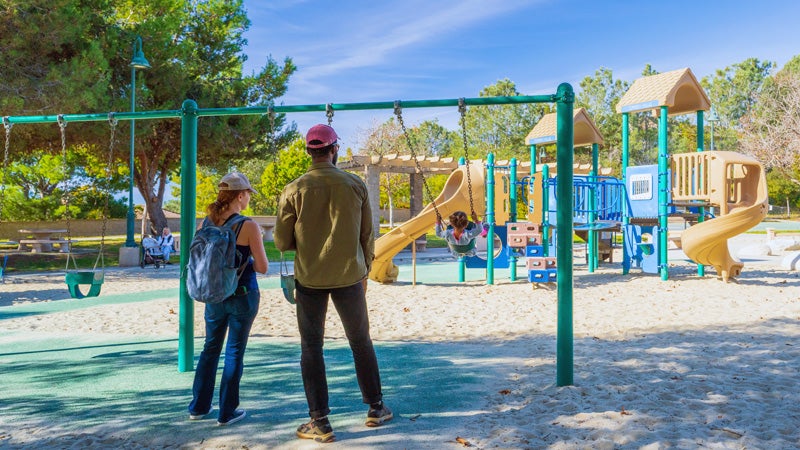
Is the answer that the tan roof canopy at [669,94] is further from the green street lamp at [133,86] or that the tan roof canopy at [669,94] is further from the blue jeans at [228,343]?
the green street lamp at [133,86]

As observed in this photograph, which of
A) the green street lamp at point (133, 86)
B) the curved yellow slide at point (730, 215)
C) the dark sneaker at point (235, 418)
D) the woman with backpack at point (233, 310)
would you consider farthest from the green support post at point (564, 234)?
the green street lamp at point (133, 86)

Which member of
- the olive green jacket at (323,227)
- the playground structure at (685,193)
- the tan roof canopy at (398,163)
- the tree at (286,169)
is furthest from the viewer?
the tree at (286,169)

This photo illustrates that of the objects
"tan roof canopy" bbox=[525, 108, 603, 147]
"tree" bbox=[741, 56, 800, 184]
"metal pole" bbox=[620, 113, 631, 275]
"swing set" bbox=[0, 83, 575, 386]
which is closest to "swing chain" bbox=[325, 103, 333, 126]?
"swing set" bbox=[0, 83, 575, 386]

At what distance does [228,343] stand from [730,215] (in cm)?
1087

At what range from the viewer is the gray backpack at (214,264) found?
12.0 feet

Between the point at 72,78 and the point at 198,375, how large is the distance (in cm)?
1481

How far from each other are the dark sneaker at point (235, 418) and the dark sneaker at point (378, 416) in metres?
0.86

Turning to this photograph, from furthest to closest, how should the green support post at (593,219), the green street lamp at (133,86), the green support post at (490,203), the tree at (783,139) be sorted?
the tree at (783,139)
the green street lamp at (133,86)
the green support post at (593,219)
the green support post at (490,203)

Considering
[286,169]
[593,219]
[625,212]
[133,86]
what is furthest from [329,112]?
[286,169]

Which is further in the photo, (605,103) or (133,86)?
(605,103)

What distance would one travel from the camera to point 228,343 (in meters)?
3.87

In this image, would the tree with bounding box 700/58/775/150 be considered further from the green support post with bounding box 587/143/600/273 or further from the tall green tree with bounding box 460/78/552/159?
the green support post with bounding box 587/143/600/273

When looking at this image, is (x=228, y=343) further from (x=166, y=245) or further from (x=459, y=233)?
(x=166, y=245)

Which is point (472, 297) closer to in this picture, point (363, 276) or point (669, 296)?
point (669, 296)
